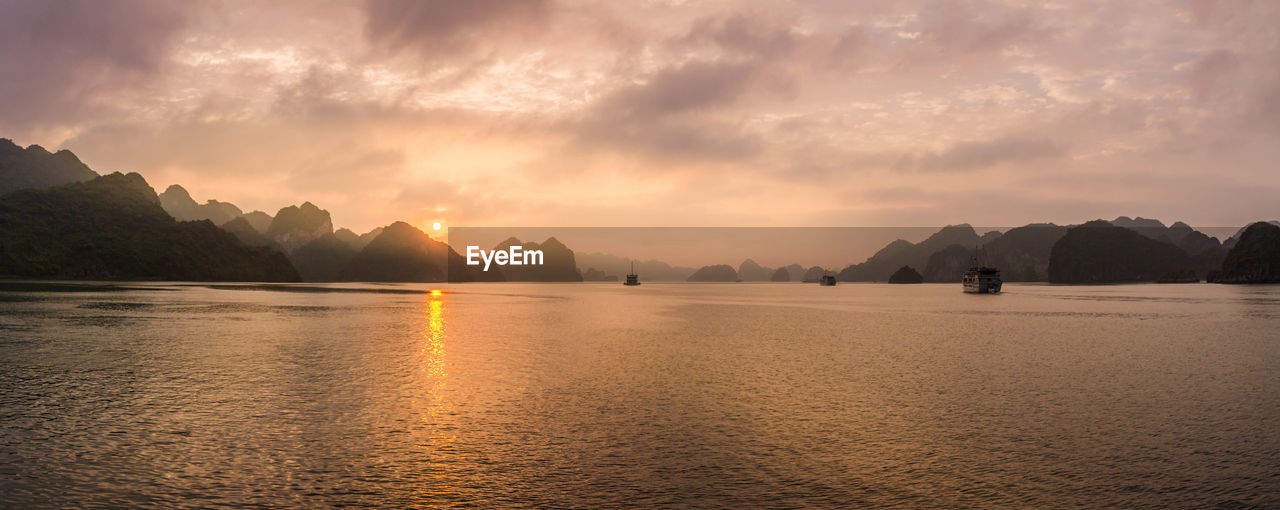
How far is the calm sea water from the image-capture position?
1595cm

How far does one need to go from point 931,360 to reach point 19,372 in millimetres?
49539

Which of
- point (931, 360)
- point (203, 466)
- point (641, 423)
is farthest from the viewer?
point (931, 360)

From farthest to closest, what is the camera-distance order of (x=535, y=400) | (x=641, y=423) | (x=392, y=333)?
(x=392, y=333), (x=535, y=400), (x=641, y=423)

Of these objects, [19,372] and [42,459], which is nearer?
[42,459]

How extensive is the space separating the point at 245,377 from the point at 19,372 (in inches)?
429

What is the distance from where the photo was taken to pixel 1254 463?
1867 centimetres

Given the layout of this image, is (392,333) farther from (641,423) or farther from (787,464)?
(787,464)

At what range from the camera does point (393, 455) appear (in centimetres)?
1898

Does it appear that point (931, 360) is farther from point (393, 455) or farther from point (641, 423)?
point (393, 455)

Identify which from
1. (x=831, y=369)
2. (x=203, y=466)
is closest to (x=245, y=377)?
(x=203, y=466)

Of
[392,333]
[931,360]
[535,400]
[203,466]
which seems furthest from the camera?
[392,333]

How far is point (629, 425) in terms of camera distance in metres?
23.3

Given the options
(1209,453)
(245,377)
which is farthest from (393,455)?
(1209,453)

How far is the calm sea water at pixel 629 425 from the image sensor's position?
15.9 m
